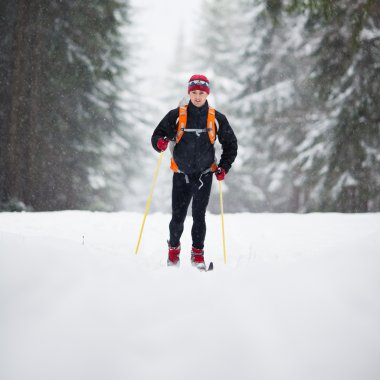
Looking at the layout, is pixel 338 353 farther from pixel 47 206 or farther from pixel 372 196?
pixel 47 206

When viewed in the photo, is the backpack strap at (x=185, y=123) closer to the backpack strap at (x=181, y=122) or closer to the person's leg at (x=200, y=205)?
the backpack strap at (x=181, y=122)

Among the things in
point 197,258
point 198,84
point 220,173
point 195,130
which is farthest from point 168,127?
point 197,258

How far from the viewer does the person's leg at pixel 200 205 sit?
4531 mm

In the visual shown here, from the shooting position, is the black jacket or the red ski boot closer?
the black jacket

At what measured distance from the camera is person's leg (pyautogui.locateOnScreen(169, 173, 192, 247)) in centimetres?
450

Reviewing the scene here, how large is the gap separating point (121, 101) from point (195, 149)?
13.1 metres

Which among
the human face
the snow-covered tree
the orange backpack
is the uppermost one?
the snow-covered tree

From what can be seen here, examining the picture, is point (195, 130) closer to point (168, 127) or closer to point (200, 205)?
point (168, 127)

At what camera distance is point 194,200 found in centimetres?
457

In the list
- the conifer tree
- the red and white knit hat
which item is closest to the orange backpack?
the red and white knit hat

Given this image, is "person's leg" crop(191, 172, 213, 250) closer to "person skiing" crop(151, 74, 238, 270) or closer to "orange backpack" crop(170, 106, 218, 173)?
"person skiing" crop(151, 74, 238, 270)

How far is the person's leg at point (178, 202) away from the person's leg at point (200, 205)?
10cm

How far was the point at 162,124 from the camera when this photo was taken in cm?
446

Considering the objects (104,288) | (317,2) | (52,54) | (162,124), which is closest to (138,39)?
(52,54)
